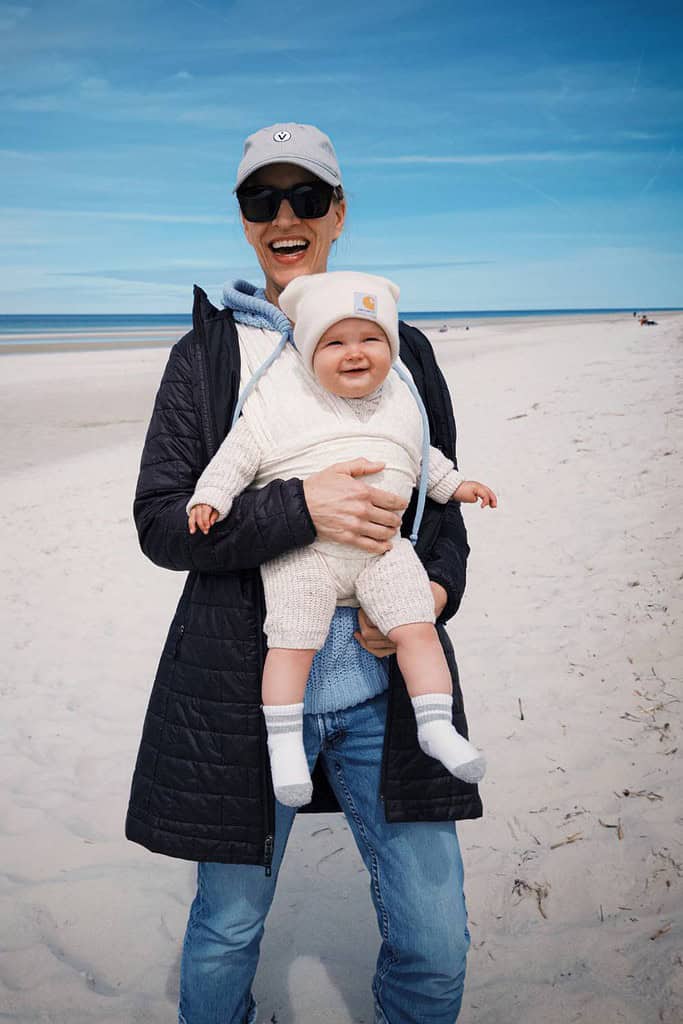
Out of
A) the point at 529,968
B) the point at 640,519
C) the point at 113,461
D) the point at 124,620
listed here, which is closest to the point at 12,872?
the point at 529,968

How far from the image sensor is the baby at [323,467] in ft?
5.82

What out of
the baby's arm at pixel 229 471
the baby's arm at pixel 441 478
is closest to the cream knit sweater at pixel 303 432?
the baby's arm at pixel 229 471

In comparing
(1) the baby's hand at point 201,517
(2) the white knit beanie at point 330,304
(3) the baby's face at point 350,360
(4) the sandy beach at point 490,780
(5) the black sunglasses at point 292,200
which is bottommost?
(4) the sandy beach at point 490,780

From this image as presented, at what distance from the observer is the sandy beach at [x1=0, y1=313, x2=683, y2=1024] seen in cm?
280

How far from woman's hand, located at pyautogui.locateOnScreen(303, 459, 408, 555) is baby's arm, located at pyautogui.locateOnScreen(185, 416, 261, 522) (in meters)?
0.16

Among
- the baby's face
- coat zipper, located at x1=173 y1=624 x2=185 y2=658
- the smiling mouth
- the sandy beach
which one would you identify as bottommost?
the sandy beach

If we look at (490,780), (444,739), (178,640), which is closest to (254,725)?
(178,640)

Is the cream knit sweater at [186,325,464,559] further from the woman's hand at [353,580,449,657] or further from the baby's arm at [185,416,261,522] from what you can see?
the woman's hand at [353,580,449,657]

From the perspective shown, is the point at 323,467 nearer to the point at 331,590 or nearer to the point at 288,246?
the point at 331,590

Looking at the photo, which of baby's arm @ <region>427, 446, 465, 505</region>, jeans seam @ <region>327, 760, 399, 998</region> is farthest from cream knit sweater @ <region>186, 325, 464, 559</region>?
jeans seam @ <region>327, 760, 399, 998</region>

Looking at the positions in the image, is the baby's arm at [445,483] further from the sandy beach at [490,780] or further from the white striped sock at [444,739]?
the sandy beach at [490,780]

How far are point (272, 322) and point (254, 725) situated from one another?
1068mm

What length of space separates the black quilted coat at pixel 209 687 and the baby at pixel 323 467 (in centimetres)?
7

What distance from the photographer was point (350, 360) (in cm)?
190
